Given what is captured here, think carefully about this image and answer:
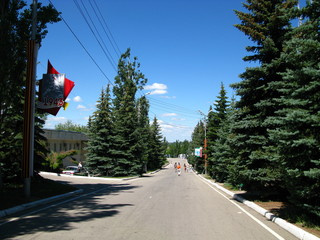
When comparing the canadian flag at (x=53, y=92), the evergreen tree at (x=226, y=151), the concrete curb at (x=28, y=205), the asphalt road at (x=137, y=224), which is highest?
the canadian flag at (x=53, y=92)

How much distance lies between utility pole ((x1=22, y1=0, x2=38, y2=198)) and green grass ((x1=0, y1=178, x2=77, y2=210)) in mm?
583

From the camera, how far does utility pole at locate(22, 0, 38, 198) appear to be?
12469 mm

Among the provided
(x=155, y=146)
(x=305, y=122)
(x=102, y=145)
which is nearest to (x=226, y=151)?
(x=305, y=122)

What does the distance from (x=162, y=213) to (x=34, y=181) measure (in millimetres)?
10310

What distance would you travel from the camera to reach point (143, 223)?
26.9 feet

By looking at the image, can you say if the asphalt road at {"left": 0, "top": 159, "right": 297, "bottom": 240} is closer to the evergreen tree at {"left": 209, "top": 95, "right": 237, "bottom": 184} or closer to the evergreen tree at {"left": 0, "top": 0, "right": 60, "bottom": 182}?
the evergreen tree at {"left": 209, "top": 95, "right": 237, "bottom": 184}

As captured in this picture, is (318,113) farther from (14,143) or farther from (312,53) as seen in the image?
(14,143)

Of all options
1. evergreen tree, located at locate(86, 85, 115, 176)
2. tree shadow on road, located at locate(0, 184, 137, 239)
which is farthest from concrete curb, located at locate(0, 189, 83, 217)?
evergreen tree, located at locate(86, 85, 115, 176)

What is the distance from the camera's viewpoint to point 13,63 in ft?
42.5

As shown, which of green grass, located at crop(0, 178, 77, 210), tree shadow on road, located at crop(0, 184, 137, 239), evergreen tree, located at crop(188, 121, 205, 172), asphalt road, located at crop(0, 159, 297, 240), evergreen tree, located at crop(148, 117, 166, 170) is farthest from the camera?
evergreen tree, located at crop(148, 117, 166, 170)

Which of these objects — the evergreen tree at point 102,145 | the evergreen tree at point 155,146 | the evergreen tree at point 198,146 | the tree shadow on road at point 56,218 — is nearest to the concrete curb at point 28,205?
the tree shadow on road at point 56,218

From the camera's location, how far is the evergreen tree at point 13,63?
12418 mm

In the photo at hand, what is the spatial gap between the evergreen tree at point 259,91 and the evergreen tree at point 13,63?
9.92 m

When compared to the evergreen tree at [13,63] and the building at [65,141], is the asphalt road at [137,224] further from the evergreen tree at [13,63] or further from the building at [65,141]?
the building at [65,141]
